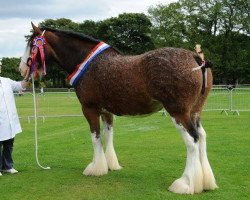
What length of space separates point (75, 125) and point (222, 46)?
42210 mm

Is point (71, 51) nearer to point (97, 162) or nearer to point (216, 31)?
point (97, 162)

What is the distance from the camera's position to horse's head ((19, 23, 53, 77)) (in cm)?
660

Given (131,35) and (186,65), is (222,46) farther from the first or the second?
(186,65)

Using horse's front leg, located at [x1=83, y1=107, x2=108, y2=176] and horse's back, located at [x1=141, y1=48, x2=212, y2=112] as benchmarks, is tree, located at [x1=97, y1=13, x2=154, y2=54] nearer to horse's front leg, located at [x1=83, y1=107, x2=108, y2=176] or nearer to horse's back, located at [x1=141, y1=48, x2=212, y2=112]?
horse's front leg, located at [x1=83, y1=107, x2=108, y2=176]

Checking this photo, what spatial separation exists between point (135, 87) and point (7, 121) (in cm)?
257

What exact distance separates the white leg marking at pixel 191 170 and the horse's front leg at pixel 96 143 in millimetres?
1541

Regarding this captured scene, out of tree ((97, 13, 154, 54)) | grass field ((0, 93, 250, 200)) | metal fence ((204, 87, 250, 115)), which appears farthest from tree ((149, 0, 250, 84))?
grass field ((0, 93, 250, 200))

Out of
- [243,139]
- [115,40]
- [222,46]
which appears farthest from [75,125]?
[115,40]

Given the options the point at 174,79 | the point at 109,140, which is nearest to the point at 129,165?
the point at 109,140

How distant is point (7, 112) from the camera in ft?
23.2

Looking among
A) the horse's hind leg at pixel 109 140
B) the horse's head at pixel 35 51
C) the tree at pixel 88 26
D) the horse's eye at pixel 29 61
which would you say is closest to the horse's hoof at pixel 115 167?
the horse's hind leg at pixel 109 140

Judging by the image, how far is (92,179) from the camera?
656 centimetres

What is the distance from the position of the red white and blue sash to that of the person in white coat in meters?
0.83

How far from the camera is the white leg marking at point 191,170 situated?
5.54m
